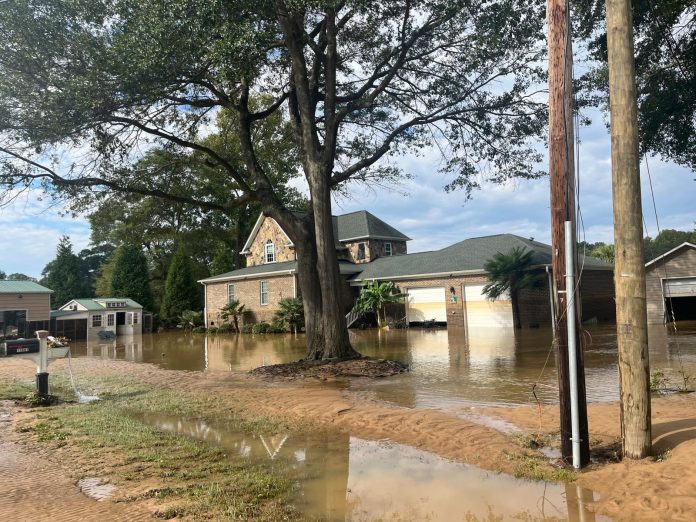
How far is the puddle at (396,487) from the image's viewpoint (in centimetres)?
453

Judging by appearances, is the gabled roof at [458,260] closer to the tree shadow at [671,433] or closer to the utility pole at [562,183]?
the tree shadow at [671,433]

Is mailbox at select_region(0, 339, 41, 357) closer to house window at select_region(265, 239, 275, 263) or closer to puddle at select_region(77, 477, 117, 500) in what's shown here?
puddle at select_region(77, 477, 117, 500)

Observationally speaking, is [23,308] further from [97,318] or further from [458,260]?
[458,260]

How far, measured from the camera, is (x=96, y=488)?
5145 mm

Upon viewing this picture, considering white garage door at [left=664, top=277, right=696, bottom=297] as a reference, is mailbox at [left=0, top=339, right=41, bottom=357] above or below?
below

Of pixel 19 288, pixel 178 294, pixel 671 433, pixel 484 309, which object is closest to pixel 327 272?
pixel 671 433

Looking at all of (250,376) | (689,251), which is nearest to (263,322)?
(250,376)

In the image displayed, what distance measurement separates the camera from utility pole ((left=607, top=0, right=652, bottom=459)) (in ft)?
16.5

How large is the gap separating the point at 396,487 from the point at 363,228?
30343mm

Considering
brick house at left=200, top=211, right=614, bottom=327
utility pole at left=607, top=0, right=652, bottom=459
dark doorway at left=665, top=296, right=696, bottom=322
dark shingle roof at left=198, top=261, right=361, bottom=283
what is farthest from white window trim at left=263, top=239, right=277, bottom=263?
utility pole at left=607, top=0, right=652, bottom=459

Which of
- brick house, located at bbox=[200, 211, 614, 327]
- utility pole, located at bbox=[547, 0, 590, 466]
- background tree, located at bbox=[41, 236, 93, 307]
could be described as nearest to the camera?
utility pole, located at bbox=[547, 0, 590, 466]

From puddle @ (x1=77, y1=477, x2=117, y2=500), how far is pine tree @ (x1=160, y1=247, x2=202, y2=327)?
35665mm

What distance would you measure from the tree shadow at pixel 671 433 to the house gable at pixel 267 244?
30283 millimetres

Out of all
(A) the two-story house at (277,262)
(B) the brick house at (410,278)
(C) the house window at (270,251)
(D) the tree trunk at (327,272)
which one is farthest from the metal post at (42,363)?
(C) the house window at (270,251)
